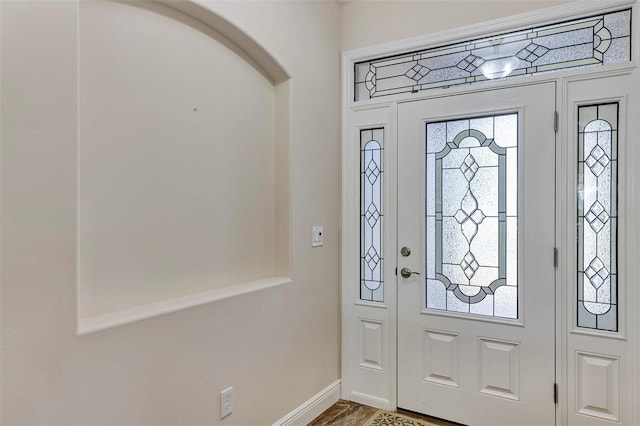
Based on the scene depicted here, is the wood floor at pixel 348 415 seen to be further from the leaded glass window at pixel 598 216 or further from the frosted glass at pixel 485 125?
the frosted glass at pixel 485 125

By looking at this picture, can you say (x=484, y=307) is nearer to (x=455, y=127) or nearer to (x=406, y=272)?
(x=406, y=272)

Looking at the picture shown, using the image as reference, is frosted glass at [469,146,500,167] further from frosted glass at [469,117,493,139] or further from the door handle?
the door handle

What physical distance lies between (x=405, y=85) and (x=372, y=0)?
63 centimetres

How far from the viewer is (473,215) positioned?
2.35 m

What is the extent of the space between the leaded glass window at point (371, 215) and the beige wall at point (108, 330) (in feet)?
1.26

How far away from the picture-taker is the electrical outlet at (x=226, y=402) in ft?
6.10

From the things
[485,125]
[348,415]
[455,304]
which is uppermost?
[485,125]

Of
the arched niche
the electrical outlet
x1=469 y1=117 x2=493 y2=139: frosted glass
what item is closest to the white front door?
x1=469 y1=117 x2=493 y2=139: frosted glass

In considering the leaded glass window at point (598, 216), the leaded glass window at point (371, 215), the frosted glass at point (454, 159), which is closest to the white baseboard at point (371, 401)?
the leaded glass window at point (371, 215)

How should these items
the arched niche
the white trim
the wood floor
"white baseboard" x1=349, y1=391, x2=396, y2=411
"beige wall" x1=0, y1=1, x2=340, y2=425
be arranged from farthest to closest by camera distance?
"white baseboard" x1=349, y1=391, x2=396, y2=411 → the wood floor → the arched niche → the white trim → "beige wall" x1=0, y1=1, x2=340, y2=425

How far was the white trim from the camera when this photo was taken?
56.2 inches

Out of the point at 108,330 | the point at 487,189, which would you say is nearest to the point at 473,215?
the point at 487,189

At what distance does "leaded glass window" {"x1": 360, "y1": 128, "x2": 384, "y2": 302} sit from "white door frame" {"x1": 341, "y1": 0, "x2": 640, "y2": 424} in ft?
0.15

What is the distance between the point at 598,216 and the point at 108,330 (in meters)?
2.33
